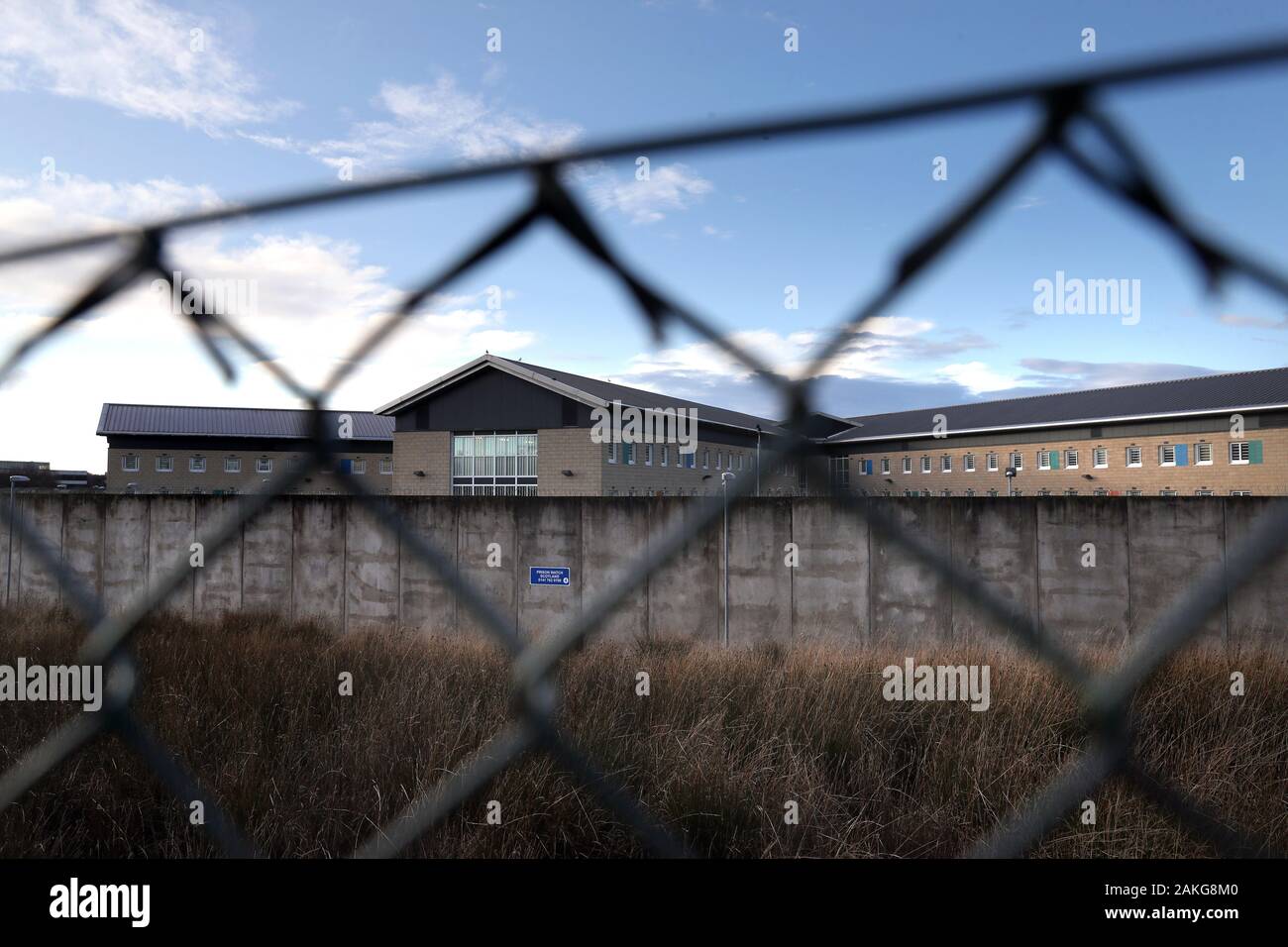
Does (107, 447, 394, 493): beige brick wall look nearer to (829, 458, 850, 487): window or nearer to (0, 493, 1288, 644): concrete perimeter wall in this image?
(829, 458, 850, 487): window

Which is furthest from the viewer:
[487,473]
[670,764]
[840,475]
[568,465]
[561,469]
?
[487,473]

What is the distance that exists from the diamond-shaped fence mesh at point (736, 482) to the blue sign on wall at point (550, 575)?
362 inches

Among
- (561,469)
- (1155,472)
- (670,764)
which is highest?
(561,469)

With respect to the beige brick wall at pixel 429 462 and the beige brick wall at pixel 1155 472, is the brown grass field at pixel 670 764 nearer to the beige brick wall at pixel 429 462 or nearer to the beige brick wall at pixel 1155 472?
the beige brick wall at pixel 429 462

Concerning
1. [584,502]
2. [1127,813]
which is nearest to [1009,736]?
[1127,813]

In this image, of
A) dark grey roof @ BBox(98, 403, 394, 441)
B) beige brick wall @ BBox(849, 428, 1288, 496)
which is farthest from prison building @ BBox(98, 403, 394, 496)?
beige brick wall @ BBox(849, 428, 1288, 496)

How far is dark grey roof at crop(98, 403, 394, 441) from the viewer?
3.42 feet

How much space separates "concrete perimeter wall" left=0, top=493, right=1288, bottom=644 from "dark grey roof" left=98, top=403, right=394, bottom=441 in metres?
Result: 7.31

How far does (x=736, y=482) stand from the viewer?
Answer: 85 cm

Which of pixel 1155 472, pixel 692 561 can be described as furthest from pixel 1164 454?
pixel 692 561

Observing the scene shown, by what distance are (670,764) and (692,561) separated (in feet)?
24.8

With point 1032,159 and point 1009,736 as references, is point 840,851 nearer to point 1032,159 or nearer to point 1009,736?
point 1009,736

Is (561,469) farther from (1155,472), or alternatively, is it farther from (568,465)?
(1155,472)

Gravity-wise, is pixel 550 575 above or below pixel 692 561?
below
